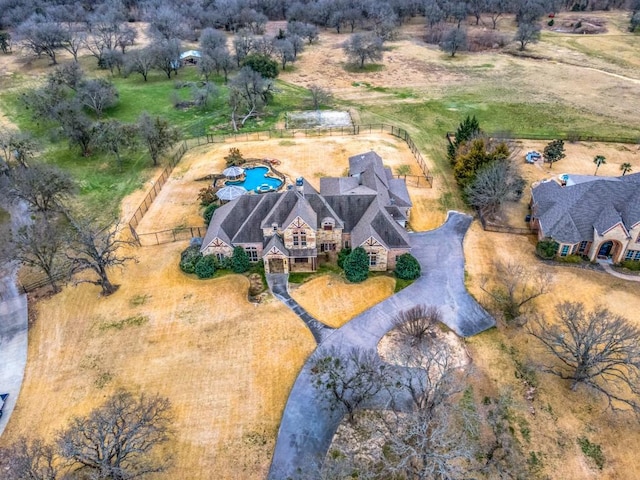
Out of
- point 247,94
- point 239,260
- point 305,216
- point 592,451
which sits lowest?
point 592,451

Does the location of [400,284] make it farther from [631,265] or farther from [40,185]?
[40,185]

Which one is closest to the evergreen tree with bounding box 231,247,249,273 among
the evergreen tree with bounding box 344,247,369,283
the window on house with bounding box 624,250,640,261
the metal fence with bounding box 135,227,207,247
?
the metal fence with bounding box 135,227,207,247

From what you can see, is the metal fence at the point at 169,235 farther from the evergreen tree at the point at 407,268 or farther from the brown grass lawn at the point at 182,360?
the evergreen tree at the point at 407,268

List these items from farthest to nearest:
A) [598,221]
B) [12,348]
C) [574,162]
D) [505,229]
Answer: [574,162] → [505,229] → [598,221] → [12,348]

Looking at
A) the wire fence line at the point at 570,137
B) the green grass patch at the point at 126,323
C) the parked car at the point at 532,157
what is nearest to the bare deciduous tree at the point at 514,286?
the parked car at the point at 532,157

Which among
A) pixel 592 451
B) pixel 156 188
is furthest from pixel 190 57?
pixel 592 451

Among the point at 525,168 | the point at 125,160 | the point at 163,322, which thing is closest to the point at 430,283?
the point at 163,322

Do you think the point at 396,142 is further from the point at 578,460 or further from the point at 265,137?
the point at 578,460
